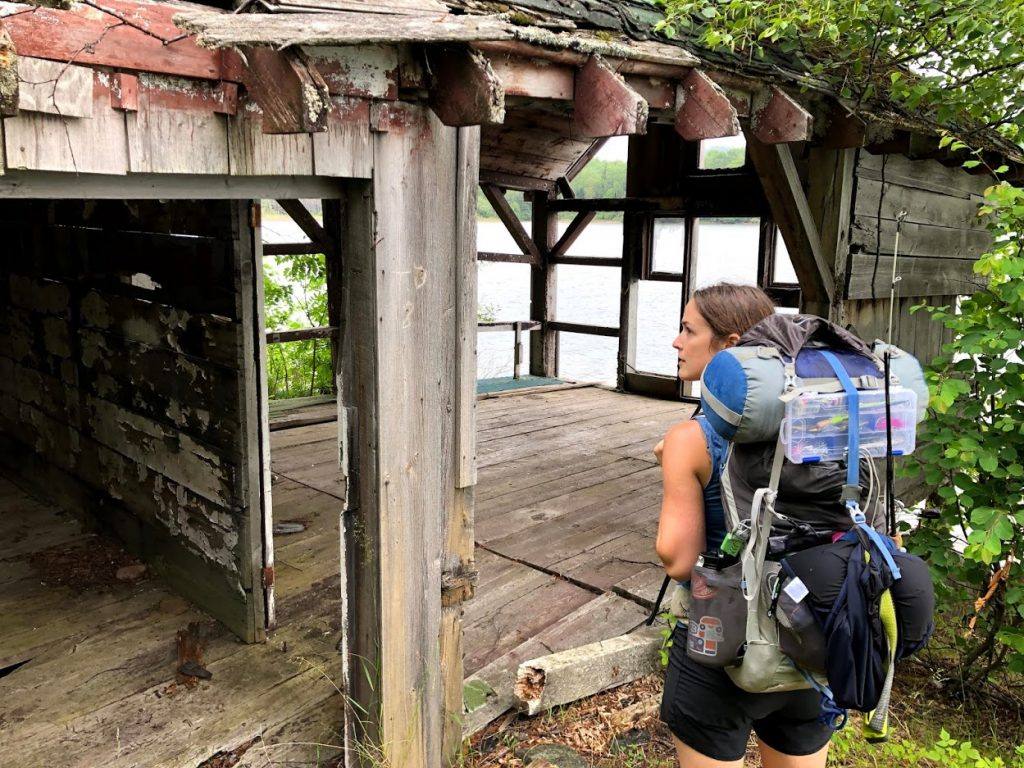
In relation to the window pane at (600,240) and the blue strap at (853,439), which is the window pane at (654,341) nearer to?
the window pane at (600,240)

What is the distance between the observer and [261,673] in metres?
3.65

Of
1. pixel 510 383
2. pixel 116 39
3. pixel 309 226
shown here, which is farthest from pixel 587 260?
pixel 116 39

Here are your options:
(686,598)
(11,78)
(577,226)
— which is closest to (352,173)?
(11,78)

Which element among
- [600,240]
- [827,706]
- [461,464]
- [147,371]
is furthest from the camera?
[600,240]

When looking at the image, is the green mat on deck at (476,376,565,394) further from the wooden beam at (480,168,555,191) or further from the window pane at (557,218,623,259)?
the window pane at (557,218,623,259)

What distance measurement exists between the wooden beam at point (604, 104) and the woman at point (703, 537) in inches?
28.7

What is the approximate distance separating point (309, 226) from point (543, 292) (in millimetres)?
3937

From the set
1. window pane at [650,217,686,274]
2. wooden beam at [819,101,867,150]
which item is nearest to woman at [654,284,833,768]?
wooden beam at [819,101,867,150]

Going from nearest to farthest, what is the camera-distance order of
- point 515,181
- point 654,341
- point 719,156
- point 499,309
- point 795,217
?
point 795,217 < point 719,156 < point 515,181 < point 499,309 < point 654,341

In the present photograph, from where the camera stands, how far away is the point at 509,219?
10578mm

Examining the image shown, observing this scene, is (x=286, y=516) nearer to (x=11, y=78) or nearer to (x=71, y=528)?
(x=71, y=528)

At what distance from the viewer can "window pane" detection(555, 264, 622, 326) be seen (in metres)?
35.3

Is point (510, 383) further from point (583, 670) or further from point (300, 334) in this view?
point (583, 670)

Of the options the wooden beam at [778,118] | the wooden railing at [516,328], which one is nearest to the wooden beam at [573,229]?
the wooden railing at [516,328]
